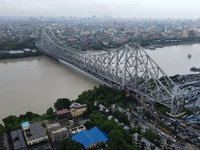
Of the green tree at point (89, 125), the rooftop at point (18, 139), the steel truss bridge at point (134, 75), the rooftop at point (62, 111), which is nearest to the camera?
the rooftop at point (18, 139)

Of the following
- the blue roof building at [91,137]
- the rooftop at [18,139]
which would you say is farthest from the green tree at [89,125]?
the rooftop at [18,139]

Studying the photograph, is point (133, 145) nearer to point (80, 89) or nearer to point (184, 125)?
point (184, 125)

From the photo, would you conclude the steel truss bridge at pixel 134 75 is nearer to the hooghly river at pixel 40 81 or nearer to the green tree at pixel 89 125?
the hooghly river at pixel 40 81

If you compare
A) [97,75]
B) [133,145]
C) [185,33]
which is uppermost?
[185,33]

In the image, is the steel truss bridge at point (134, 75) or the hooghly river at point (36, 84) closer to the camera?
the steel truss bridge at point (134, 75)

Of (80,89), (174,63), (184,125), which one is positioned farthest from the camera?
(174,63)

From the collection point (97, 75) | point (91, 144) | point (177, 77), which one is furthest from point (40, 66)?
point (91, 144)

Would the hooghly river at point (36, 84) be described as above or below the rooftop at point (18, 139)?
above

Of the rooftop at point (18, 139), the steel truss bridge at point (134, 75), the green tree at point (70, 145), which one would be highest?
the steel truss bridge at point (134, 75)

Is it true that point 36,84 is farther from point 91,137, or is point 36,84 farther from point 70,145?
point 70,145
